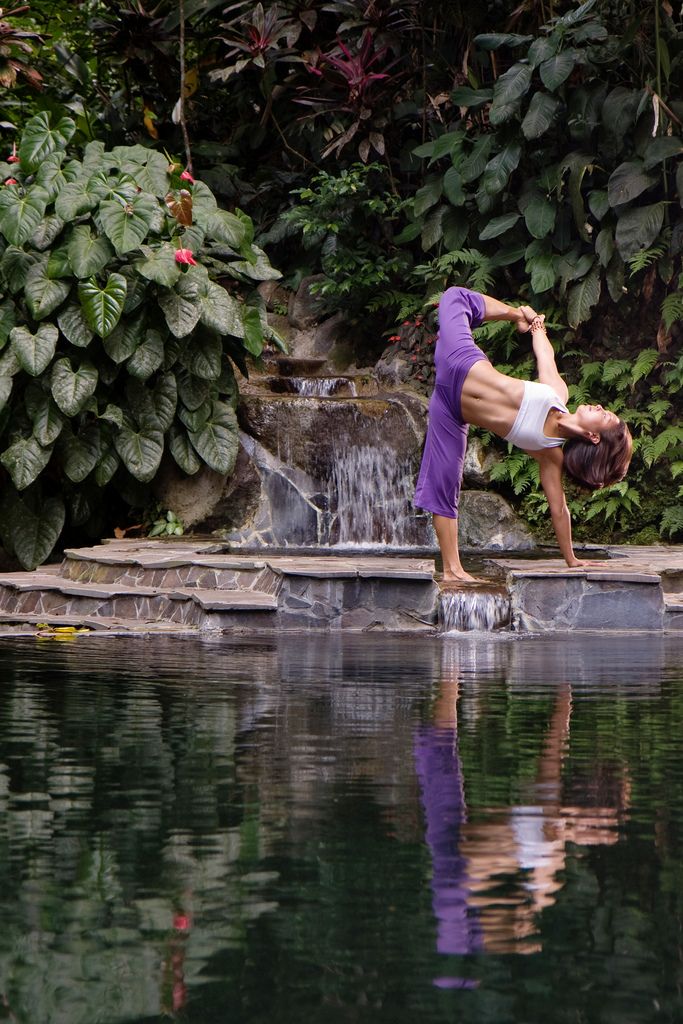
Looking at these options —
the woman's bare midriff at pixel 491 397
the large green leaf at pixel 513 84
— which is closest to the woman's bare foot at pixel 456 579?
the woman's bare midriff at pixel 491 397

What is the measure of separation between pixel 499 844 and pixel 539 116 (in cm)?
1033


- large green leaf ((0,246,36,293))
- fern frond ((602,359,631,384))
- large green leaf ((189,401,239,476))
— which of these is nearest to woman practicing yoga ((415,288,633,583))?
large green leaf ((189,401,239,476))

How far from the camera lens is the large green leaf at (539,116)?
12.2 meters

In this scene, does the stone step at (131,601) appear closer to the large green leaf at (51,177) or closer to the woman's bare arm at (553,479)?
the woman's bare arm at (553,479)

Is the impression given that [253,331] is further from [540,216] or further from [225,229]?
[540,216]

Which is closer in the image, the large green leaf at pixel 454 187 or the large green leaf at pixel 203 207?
the large green leaf at pixel 203 207

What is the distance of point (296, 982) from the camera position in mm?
2105

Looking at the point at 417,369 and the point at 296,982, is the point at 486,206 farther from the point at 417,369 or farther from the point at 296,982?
the point at 296,982

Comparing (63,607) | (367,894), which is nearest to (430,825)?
(367,894)

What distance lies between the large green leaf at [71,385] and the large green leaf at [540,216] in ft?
13.8

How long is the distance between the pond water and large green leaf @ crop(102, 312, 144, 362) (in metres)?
5.57

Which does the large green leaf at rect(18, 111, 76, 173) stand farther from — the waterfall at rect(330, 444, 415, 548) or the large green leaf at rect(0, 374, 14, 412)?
the waterfall at rect(330, 444, 415, 548)

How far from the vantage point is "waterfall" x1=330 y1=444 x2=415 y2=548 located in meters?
11.5

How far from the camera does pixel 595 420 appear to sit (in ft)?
25.9
